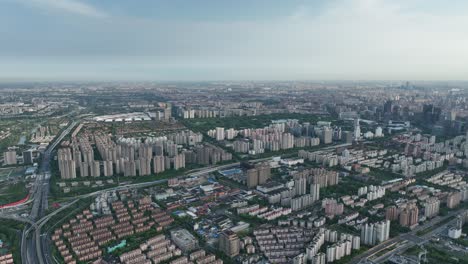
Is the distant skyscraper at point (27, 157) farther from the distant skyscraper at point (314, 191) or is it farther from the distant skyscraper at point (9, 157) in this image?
the distant skyscraper at point (314, 191)

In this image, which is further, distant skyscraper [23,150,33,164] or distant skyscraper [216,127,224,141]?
distant skyscraper [216,127,224,141]

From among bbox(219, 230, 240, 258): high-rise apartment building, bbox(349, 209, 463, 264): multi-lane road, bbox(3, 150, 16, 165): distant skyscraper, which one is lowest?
bbox(349, 209, 463, 264): multi-lane road

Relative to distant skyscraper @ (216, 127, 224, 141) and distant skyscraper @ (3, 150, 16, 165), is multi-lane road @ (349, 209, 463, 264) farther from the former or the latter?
distant skyscraper @ (3, 150, 16, 165)

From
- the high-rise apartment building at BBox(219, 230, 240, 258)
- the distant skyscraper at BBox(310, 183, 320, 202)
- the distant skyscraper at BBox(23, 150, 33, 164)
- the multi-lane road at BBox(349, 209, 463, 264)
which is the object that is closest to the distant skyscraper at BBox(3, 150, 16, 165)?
the distant skyscraper at BBox(23, 150, 33, 164)

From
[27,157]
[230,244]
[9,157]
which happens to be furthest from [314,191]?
[9,157]

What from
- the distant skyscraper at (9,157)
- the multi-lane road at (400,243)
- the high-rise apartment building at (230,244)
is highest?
the distant skyscraper at (9,157)

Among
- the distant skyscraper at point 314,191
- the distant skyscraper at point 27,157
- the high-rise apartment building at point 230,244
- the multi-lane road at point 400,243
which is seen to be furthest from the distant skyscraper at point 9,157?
the multi-lane road at point 400,243

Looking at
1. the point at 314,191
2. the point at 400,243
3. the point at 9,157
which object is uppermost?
the point at 9,157

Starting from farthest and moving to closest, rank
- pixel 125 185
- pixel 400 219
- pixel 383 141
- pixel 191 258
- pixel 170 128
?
→ pixel 170 128, pixel 383 141, pixel 125 185, pixel 400 219, pixel 191 258

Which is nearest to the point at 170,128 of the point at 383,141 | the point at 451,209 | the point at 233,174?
the point at 233,174

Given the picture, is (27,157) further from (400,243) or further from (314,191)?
(400,243)

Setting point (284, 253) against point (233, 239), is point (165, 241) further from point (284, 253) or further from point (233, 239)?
point (284, 253)
